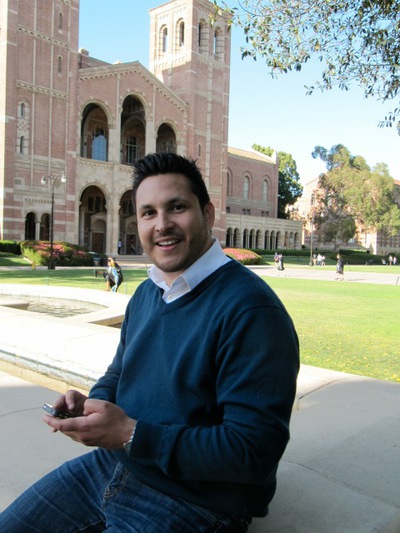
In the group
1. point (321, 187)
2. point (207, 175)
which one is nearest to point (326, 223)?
point (321, 187)

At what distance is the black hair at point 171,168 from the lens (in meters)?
1.90

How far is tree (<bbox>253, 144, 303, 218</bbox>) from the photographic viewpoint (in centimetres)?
7488

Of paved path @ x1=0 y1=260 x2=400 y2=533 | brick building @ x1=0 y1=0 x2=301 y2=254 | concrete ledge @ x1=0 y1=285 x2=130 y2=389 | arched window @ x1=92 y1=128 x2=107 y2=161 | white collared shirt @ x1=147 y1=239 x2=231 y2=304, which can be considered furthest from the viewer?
arched window @ x1=92 y1=128 x2=107 y2=161

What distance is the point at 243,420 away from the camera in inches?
59.7

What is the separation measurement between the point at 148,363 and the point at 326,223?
6570cm

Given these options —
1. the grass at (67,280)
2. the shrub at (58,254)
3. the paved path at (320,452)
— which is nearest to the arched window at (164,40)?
the shrub at (58,254)

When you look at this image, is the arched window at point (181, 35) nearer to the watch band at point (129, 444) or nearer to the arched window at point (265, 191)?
the arched window at point (265, 191)

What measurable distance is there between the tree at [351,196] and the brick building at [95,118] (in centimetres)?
885

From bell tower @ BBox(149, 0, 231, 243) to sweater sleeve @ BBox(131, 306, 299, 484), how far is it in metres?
48.6

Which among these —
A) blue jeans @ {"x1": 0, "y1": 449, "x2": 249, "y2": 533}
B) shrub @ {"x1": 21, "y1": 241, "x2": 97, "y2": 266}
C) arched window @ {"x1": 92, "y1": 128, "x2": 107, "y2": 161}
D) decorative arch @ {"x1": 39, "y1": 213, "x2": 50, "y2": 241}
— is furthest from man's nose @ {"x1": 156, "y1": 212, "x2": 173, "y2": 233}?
arched window @ {"x1": 92, "y1": 128, "x2": 107, "y2": 161}

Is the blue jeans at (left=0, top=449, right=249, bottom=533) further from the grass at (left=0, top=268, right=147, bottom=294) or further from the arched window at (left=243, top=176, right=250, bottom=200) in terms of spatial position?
the arched window at (left=243, top=176, right=250, bottom=200)

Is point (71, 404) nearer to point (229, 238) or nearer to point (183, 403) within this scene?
point (183, 403)

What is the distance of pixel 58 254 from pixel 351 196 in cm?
4183

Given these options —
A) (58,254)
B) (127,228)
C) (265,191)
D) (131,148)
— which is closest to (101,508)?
(58,254)
